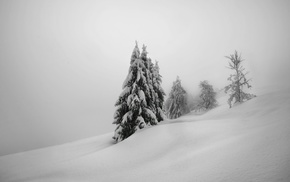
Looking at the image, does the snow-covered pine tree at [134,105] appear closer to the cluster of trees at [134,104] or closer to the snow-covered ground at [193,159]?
the cluster of trees at [134,104]

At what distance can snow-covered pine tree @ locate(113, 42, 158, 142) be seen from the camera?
12906mm

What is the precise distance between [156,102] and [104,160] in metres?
10.6

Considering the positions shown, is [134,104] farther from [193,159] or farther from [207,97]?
[207,97]

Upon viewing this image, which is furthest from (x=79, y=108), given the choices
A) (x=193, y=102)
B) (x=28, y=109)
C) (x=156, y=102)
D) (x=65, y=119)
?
(x=156, y=102)

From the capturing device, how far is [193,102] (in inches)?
1861

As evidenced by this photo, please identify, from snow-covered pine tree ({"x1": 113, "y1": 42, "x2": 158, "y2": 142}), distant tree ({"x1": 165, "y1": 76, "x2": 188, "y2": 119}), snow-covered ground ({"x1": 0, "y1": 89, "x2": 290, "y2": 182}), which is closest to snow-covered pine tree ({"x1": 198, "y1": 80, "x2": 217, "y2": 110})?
distant tree ({"x1": 165, "y1": 76, "x2": 188, "y2": 119})

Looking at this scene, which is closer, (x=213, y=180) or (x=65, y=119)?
(x=213, y=180)

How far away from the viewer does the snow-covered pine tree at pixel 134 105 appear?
12.9 meters

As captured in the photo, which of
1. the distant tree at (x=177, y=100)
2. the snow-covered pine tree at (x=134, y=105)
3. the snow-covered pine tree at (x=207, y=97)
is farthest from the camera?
the snow-covered pine tree at (x=207, y=97)

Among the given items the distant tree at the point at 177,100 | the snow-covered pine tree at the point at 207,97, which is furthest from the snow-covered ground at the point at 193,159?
the snow-covered pine tree at the point at 207,97

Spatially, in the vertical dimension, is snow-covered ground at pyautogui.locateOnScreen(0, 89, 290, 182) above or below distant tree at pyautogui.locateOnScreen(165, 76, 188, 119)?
below

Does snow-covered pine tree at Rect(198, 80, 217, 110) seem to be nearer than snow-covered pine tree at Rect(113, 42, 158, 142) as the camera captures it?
No

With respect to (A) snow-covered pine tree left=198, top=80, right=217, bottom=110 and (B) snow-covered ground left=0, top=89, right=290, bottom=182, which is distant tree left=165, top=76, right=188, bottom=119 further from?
(B) snow-covered ground left=0, top=89, right=290, bottom=182

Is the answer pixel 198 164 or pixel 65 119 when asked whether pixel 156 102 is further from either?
pixel 65 119
